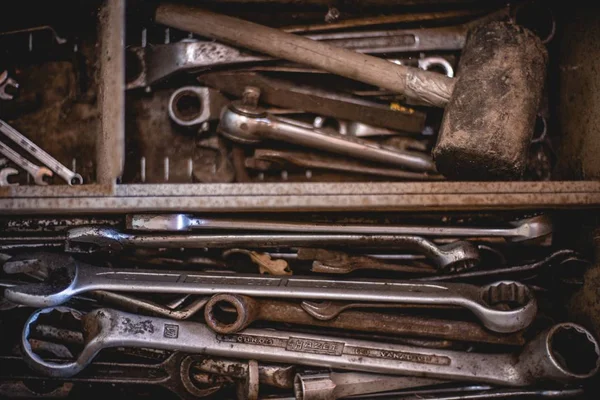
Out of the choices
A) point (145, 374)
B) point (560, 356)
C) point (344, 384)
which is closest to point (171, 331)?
point (145, 374)

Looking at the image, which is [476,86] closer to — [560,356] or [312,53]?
[312,53]

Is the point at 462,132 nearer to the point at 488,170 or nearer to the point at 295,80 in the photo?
the point at 488,170

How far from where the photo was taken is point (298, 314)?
1301mm

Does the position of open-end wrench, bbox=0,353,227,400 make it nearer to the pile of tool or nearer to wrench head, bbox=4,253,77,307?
the pile of tool

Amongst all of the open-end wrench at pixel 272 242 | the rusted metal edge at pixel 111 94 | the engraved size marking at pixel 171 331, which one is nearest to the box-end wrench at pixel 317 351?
the engraved size marking at pixel 171 331

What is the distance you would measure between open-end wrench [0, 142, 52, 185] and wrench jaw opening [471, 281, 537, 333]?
1.10 metres

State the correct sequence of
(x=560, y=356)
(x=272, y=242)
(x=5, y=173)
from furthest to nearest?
1. (x=5, y=173)
2. (x=272, y=242)
3. (x=560, y=356)

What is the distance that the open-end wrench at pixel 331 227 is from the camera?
51.0 inches

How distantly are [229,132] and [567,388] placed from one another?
3.29ft

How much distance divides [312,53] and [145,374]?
88 cm

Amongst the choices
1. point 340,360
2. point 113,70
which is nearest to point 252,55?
point 113,70

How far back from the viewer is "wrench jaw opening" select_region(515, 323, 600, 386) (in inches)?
47.2

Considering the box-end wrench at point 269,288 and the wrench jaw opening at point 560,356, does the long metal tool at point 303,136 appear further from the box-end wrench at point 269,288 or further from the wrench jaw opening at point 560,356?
the wrench jaw opening at point 560,356

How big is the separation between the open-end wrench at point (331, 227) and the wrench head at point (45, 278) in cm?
18
